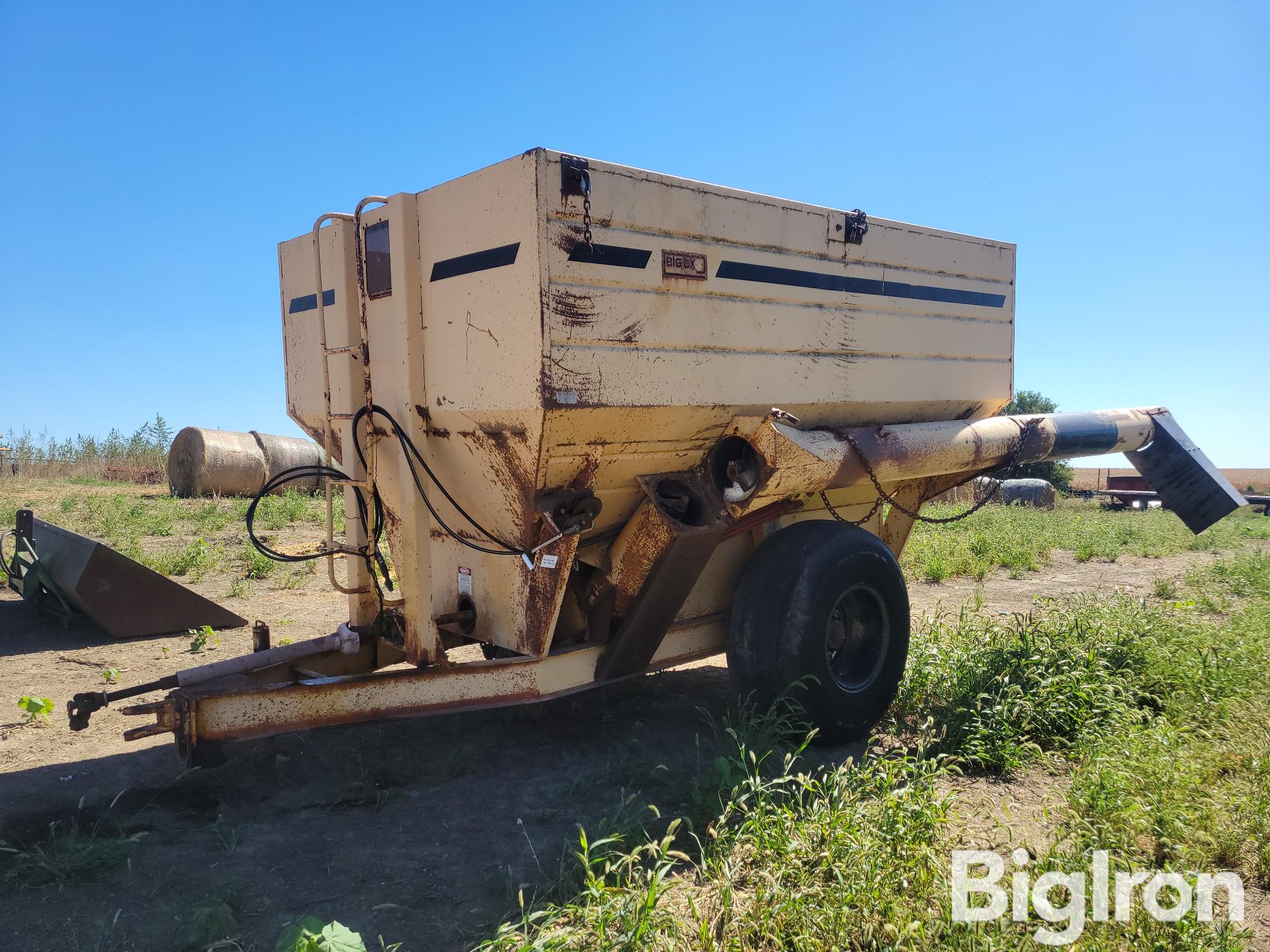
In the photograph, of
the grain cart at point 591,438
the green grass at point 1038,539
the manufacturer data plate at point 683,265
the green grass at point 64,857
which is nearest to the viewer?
the green grass at point 64,857

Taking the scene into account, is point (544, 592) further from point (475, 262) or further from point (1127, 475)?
point (1127, 475)

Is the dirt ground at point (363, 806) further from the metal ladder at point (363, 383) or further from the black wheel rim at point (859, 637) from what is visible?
the metal ladder at point (363, 383)

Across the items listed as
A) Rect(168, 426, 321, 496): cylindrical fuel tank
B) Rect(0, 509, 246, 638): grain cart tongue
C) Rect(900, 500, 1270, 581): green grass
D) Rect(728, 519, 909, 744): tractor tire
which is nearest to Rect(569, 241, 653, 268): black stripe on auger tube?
Rect(728, 519, 909, 744): tractor tire

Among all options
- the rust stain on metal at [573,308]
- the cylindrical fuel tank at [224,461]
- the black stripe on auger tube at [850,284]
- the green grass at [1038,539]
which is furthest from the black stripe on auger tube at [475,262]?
the cylindrical fuel tank at [224,461]

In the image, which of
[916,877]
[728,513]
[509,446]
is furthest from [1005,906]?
[509,446]

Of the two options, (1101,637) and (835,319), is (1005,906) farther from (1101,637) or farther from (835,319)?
(1101,637)

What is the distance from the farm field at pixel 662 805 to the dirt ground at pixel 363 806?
13mm

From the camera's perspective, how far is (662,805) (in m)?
3.67

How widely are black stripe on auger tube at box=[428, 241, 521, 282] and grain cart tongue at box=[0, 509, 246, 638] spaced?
12.0 feet

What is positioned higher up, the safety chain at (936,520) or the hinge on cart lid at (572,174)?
the hinge on cart lid at (572,174)

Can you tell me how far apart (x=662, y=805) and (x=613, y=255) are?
230cm

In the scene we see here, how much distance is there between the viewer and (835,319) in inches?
182

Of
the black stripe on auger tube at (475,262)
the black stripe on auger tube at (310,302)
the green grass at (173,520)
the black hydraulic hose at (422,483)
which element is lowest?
the green grass at (173,520)

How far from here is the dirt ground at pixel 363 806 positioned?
2.85 meters
